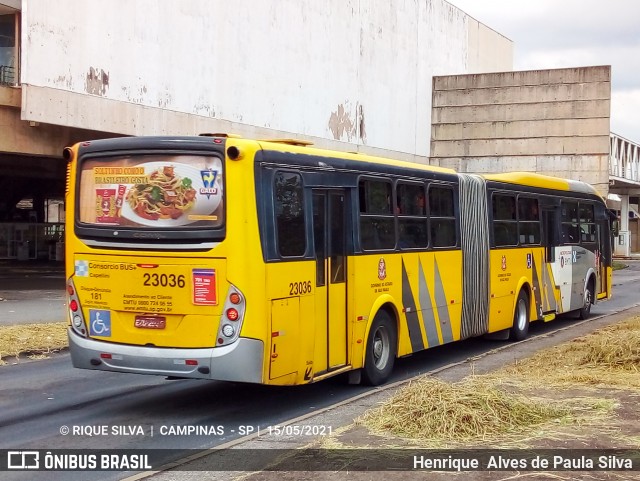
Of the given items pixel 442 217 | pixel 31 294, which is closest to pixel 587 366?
pixel 442 217

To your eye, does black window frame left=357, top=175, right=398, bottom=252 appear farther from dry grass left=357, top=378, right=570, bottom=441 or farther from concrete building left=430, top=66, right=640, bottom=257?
concrete building left=430, top=66, right=640, bottom=257

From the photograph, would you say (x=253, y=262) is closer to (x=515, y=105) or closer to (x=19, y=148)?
(x=19, y=148)

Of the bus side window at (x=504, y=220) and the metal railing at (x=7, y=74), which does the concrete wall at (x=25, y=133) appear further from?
the bus side window at (x=504, y=220)

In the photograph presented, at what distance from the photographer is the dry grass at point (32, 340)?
1422 cm

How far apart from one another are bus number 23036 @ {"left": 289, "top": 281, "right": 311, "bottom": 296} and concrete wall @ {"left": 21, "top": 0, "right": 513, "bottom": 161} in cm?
1748

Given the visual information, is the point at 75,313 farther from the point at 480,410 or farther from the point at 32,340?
the point at 32,340

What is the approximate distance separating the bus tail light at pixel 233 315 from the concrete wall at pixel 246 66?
58.9 feet

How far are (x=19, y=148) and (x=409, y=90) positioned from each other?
25.1 metres

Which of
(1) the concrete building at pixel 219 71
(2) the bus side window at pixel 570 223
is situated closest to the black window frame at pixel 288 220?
(2) the bus side window at pixel 570 223

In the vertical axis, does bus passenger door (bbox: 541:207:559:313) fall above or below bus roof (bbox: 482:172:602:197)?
below

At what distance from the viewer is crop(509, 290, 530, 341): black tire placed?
17141 millimetres

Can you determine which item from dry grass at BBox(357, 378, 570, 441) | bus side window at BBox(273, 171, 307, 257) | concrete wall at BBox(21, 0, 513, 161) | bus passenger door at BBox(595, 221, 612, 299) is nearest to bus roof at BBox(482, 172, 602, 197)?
bus passenger door at BBox(595, 221, 612, 299)

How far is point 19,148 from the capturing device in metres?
26.7

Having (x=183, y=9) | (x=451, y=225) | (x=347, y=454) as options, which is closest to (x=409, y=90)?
(x=183, y=9)
